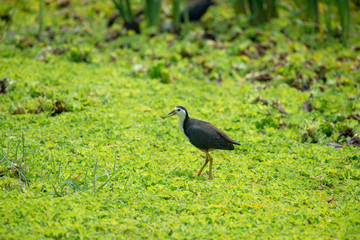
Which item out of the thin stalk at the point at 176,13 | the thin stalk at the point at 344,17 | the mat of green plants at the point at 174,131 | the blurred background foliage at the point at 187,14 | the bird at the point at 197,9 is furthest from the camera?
the bird at the point at 197,9

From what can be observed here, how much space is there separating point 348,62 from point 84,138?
7911mm

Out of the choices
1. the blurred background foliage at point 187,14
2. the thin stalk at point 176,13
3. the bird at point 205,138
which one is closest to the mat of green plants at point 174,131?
the blurred background foliage at point 187,14

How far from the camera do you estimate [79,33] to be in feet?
45.8

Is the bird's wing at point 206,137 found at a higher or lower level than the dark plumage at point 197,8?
lower

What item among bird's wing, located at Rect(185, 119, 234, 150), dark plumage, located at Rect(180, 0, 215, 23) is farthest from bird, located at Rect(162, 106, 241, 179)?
dark plumage, located at Rect(180, 0, 215, 23)

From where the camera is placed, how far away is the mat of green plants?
210 inches

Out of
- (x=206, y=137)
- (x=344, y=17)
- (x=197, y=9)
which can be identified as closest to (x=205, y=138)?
(x=206, y=137)

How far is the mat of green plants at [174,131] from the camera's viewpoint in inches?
210

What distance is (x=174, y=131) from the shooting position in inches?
329

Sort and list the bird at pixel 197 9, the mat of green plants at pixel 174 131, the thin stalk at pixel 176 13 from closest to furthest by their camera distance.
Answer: the mat of green plants at pixel 174 131, the thin stalk at pixel 176 13, the bird at pixel 197 9

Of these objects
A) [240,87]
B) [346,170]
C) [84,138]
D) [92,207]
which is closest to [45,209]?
[92,207]

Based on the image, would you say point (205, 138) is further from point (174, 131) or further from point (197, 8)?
point (197, 8)

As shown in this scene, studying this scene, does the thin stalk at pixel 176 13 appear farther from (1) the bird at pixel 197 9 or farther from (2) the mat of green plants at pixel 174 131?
(1) the bird at pixel 197 9

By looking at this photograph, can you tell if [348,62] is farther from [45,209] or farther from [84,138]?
[45,209]
